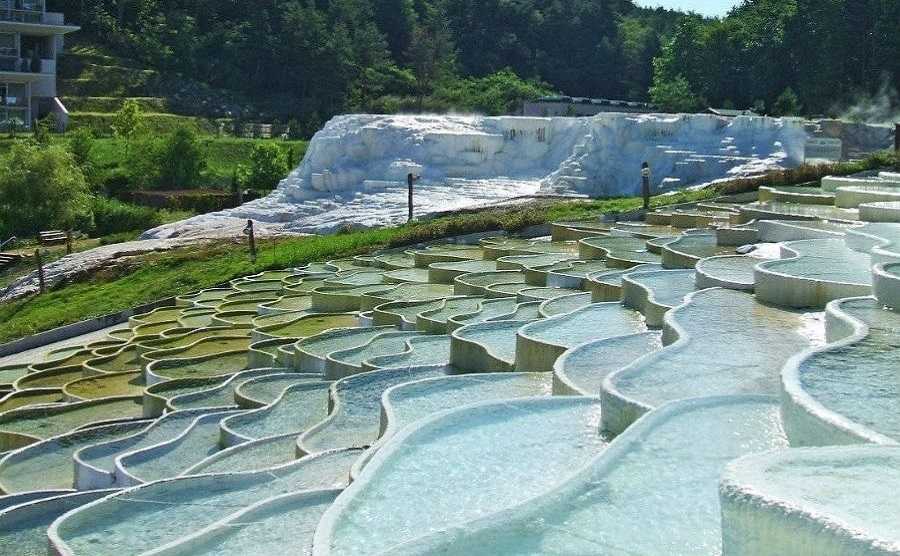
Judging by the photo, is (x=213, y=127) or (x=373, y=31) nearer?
(x=213, y=127)

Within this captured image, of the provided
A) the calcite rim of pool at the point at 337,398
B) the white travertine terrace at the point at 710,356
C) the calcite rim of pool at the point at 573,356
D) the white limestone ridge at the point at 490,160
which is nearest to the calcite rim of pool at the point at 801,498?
the white travertine terrace at the point at 710,356

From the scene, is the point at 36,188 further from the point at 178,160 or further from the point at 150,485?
the point at 150,485

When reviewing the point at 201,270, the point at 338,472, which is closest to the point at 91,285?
the point at 201,270

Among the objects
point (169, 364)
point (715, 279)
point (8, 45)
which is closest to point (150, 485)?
point (715, 279)

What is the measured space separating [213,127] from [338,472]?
1309 inches

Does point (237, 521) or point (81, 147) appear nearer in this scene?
point (237, 521)

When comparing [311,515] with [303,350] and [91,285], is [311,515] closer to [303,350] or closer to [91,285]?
[303,350]

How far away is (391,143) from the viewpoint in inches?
1016

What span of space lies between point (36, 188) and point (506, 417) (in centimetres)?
2020

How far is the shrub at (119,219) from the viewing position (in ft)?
92.0

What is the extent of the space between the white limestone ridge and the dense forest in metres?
8.43

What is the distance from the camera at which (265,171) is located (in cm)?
3169

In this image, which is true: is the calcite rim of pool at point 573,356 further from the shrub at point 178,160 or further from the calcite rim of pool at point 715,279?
the shrub at point 178,160

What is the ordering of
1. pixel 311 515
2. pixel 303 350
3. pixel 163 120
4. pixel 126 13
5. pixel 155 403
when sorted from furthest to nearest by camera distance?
1. pixel 126 13
2. pixel 163 120
3. pixel 303 350
4. pixel 155 403
5. pixel 311 515
